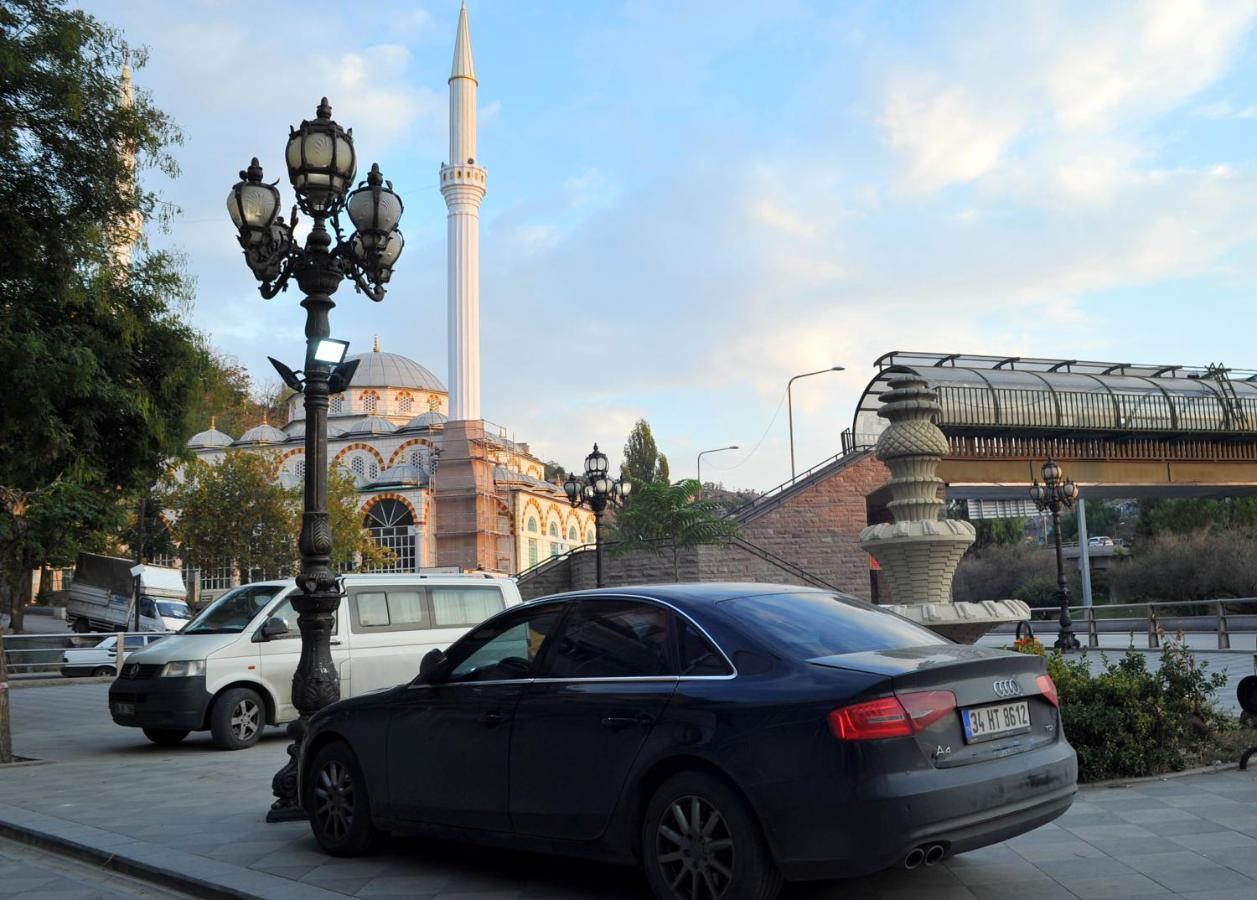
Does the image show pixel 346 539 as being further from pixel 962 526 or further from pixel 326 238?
pixel 326 238

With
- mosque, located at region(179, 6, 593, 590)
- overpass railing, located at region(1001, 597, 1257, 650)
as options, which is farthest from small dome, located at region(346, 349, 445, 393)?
overpass railing, located at region(1001, 597, 1257, 650)

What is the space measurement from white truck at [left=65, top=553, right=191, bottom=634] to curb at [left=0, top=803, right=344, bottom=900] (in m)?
34.3

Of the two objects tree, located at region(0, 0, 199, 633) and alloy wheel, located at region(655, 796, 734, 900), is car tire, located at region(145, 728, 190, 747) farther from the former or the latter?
alloy wheel, located at region(655, 796, 734, 900)

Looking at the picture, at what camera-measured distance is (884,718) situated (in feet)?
14.3

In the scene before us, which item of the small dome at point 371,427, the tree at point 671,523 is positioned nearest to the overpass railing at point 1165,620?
the tree at point 671,523

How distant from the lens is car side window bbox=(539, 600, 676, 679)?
518cm

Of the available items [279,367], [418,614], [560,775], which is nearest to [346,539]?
[418,614]

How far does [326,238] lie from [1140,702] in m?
6.54

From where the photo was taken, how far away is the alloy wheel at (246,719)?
12281mm

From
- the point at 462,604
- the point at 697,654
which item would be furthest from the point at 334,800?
the point at 462,604

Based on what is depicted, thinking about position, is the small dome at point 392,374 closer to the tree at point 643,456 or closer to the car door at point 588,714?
the tree at point 643,456

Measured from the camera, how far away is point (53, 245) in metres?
11.8

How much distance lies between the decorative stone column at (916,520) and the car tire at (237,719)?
8431 mm

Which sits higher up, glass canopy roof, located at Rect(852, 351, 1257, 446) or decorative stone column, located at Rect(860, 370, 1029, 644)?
glass canopy roof, located at Rect(852, 351, 1257, 446)
